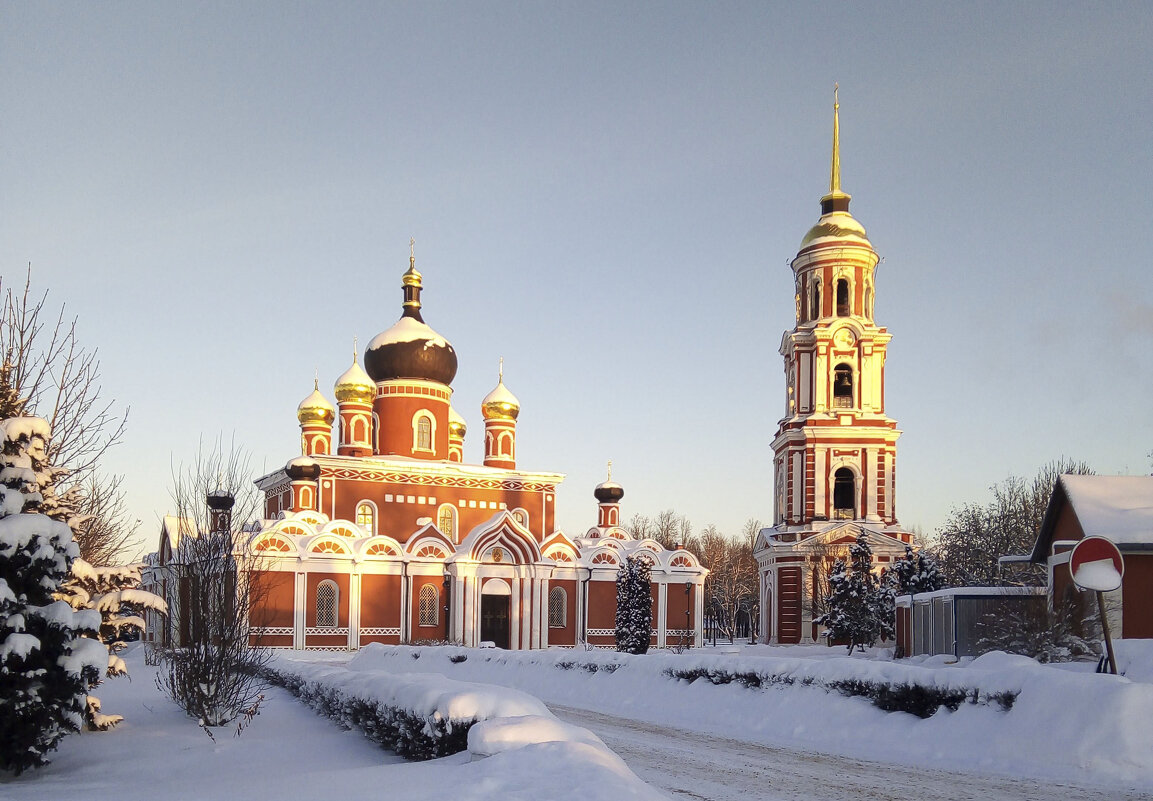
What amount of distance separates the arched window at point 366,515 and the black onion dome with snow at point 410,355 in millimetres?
6690

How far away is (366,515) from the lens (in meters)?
49.2

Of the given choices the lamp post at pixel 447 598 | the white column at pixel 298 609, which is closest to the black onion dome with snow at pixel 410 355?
the lamp post at pixel 447 598

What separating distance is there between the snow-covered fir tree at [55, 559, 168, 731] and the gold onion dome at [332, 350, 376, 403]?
34.9m

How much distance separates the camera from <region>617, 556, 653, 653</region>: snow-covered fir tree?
4225 centimetres

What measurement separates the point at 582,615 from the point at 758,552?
26.5ft

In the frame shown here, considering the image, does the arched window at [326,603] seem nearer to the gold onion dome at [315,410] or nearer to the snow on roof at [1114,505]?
the gold onion dome at [315,410]

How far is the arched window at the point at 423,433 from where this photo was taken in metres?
52.5

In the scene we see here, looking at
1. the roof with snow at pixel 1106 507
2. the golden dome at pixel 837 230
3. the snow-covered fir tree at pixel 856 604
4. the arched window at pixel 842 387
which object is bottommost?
the snow-covered fir tree at pixel 856 604

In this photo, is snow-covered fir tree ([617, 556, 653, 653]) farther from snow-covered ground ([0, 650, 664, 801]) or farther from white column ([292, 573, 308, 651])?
snow-covered ground ([0, 650, 664, 801])

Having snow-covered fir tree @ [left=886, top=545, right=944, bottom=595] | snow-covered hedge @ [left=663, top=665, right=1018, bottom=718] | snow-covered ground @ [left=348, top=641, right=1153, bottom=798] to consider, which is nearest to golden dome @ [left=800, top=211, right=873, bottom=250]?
snow-covered fir tree @ [left=886, top=545, right=944, bottom=595]

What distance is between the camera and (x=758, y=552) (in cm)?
4844

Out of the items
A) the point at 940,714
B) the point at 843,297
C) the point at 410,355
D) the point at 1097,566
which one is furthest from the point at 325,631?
the point at 1097,566

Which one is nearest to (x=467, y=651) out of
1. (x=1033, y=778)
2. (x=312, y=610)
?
(x=312, y=610)

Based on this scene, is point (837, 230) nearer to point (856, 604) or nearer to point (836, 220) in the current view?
point (836, 220)
